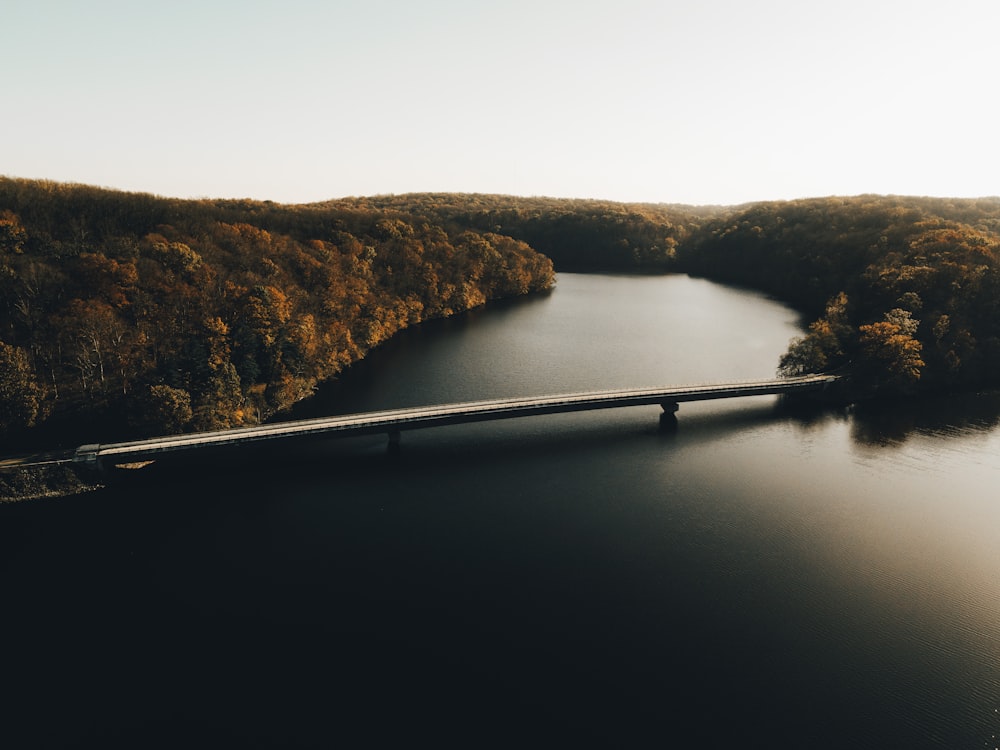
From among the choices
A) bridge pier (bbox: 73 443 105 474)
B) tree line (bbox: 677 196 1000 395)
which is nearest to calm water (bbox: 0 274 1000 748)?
bridge pier (bbox: 73 443 105 474)

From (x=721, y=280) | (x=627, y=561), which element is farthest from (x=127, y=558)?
(x=721, y=280)

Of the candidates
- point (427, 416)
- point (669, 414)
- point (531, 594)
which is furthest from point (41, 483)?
point (669, 414)

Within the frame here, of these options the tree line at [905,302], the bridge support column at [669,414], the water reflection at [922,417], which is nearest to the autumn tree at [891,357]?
the tree line at [905,302]

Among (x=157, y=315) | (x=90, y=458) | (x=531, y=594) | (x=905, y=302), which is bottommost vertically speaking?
(x=531, y=594)

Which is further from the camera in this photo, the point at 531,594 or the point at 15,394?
the point at 15,394

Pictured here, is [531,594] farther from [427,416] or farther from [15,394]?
[15,394]
